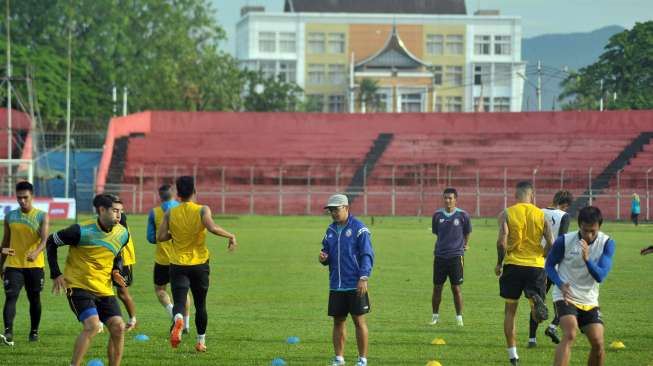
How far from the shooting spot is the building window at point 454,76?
12712 centimetres

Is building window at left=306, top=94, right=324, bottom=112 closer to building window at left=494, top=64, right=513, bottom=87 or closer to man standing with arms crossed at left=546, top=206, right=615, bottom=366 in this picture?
building window at left=494, top=64, right=513, bottom=87

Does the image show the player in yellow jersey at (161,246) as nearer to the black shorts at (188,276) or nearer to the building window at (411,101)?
the black shorts at (188,276)

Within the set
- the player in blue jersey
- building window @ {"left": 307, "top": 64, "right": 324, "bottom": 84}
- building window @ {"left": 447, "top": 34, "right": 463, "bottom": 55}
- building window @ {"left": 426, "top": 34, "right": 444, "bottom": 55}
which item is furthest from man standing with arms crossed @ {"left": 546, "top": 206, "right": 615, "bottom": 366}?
building window @ {"left": 447, "top": 34, "right": 463, "bottom": 55}

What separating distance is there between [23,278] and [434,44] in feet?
377

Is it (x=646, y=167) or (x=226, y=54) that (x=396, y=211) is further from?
(x=226, y=54)

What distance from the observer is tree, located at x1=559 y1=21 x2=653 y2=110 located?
70938 mm

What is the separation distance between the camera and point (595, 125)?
213 ft

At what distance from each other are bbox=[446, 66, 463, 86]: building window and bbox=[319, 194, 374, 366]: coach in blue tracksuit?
11518 centimetres

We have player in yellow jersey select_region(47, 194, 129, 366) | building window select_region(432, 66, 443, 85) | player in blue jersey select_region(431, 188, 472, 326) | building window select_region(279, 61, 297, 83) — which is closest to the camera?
player in yellow jersey select_region(47, 194, 129, 366)

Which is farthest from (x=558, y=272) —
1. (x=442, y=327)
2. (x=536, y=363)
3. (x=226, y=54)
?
(x=226, y=54)

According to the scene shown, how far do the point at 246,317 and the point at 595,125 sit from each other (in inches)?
1959

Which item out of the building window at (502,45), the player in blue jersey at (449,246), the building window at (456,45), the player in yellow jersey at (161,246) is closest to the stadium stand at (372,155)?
the player in blue jersey at (449,246)

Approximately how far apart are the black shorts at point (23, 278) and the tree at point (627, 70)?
5939cm

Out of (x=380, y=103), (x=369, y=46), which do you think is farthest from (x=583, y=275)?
(x=369, y=46)
